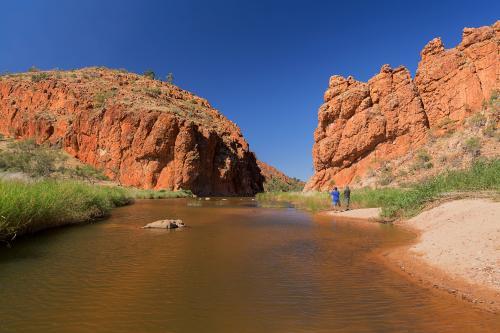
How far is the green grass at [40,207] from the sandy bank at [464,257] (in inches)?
436

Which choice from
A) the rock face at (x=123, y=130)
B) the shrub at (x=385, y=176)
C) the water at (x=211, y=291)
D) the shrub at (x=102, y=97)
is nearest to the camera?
the water at (x=211, y=291)

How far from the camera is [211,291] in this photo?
22.7ft

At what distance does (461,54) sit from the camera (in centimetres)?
4534

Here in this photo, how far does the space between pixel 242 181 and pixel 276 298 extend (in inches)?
3154

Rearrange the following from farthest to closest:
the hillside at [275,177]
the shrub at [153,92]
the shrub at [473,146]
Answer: the hillside at [275,177]
the shrub at [153,92]
the shrub at [473,146]

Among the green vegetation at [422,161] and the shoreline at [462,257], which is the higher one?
the green vegetation at [422,161]

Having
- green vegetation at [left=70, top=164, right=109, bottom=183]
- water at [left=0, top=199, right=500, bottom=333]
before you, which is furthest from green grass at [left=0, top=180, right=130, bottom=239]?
green vegetation at [left=70, top=164, right=109, bottom=183]

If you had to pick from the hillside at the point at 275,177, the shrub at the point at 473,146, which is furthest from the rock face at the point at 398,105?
the hillside at the point at 275,177

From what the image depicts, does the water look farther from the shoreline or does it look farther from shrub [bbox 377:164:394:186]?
shrub [bbox 377:164:394:186]

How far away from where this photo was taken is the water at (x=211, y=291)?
5348 millimetres

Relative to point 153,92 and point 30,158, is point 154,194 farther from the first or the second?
point 153,92

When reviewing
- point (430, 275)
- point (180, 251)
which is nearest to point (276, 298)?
point (430, 275)

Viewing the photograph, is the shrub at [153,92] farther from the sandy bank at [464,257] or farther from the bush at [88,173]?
the sandy bank at [464,257]

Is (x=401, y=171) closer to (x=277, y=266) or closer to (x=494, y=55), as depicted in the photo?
(x=494, y=55)
